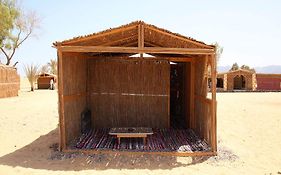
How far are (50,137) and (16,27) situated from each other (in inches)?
1202

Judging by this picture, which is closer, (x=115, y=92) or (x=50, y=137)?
(x=50, y=137)

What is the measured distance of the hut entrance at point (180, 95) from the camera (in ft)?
32.6

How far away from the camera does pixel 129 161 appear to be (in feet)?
21.0

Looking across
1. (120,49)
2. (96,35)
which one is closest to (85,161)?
(120,49)

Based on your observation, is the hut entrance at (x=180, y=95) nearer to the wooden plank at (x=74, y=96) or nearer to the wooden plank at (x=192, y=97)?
Answer: the wooden plank at (x=192, y=97)

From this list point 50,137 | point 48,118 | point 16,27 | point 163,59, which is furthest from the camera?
point 16,27

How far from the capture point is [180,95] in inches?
434

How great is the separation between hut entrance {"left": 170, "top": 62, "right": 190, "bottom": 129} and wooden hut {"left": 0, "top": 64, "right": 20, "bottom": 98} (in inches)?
592

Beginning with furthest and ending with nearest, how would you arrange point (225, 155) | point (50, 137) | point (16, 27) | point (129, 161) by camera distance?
1. point (16, 27)
2. point (50, 137)
3. point (225, 155)
4. point (129, 161)

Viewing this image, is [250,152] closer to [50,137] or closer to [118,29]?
[118,29]

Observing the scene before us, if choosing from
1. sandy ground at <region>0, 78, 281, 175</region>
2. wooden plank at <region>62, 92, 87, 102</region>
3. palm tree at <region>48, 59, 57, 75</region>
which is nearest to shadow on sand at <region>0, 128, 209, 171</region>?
sandy ground at <region>0, 78, 281, 175</region>

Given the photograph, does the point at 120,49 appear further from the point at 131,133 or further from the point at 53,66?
the point at 53,66

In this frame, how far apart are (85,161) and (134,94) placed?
12.1 feet

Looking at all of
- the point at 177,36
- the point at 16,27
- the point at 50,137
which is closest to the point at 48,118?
the point at 50,137
